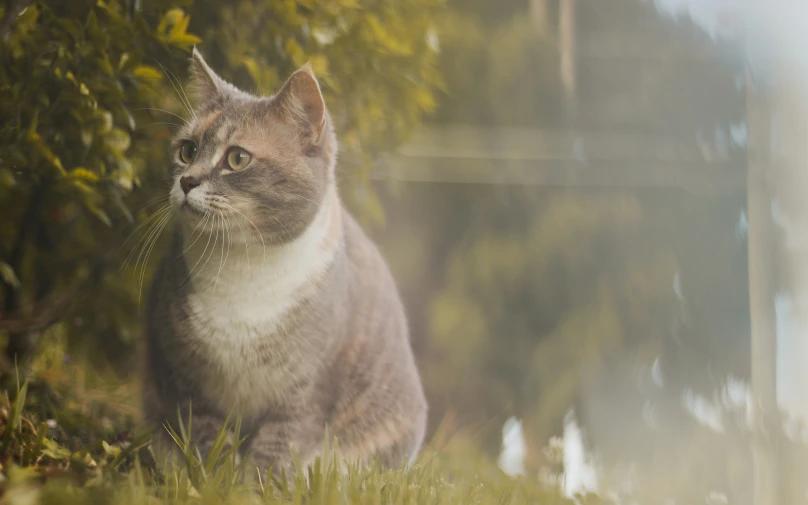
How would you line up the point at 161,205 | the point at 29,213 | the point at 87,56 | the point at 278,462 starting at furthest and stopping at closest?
the point at 29,213 < the point at 161,205 < the point at 87,56 < the point at 278,462

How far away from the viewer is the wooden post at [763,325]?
4.43 ft

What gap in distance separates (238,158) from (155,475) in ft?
1.91

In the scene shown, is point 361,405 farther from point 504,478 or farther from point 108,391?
point 108,391

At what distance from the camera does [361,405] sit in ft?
4.51

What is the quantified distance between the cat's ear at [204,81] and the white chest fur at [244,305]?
0.94 feet

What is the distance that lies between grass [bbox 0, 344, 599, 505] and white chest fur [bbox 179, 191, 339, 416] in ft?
0.40

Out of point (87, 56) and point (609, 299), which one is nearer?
point (87, 56)

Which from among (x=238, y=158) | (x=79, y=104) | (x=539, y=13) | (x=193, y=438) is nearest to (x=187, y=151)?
(x=238, y=158)

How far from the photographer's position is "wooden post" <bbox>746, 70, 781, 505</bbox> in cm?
135

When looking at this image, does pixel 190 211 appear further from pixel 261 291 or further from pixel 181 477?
pixel 181 477

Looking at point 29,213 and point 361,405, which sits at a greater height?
point 29,213

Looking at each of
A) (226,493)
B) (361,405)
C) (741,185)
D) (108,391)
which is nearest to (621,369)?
(741,185)

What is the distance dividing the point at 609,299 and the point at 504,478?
0.61 meters

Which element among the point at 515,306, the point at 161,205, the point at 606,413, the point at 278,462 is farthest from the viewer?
the point at 515,306
